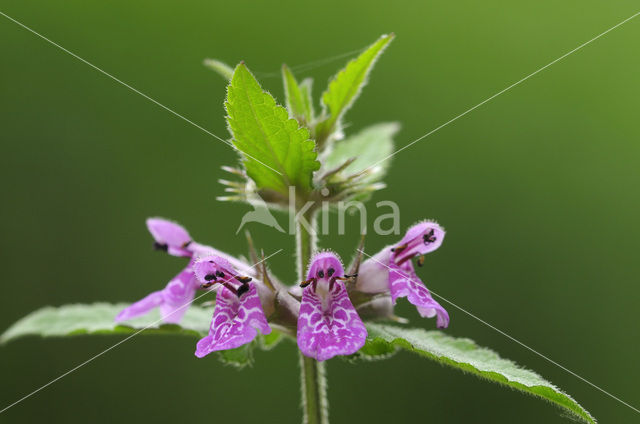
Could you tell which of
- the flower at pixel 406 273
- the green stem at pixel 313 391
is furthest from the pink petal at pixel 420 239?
the green stem at pixel 313 391

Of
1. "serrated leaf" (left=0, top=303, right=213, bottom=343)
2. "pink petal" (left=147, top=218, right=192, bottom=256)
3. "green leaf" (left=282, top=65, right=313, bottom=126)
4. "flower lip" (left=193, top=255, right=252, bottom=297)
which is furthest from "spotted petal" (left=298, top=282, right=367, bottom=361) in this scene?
"pink petal" (left=147, top=218, right=192, bottom=256)

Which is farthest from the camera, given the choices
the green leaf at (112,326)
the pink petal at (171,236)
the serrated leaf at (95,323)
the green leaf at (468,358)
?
the pink petal at (171,236)

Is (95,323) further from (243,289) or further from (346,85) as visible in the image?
(346,85)

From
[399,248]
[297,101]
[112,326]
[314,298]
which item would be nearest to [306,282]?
[314,298]

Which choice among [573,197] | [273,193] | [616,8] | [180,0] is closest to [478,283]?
[573,197]

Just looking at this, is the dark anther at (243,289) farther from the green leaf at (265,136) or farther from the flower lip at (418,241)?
the flower lip at (418,241)

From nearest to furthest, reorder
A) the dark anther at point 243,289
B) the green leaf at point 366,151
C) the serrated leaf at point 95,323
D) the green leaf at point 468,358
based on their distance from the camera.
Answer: the green leaf at point 468,358 → the dark anther at point 243,289 → the serrated leaf at point 95,323 → the green leaf at point 366,151

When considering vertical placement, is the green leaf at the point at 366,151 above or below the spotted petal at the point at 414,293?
above
